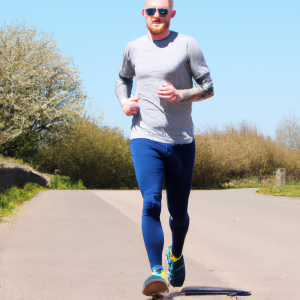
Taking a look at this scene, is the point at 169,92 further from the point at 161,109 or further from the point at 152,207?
the point at 152,207

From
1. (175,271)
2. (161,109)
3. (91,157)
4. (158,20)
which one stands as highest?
(158,20)

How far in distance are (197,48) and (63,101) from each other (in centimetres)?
1959

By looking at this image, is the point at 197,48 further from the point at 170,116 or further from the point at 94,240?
the point at 94,240

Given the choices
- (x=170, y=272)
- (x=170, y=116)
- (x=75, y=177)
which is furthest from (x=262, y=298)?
(x=75, y=177)

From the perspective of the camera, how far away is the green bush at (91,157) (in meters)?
24.4

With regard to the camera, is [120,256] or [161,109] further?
[120,256]

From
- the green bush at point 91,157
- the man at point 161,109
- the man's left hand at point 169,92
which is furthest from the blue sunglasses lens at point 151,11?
the green bush at point 91,157

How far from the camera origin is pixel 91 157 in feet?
81.0

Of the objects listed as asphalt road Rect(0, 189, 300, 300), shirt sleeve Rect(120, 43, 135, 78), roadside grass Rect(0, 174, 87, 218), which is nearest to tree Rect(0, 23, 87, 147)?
roadside grass Rect(0, 174, 87, 218)

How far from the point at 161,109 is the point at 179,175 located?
50cm

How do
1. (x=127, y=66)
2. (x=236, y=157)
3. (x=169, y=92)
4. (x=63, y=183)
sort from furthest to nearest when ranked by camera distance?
(x=236, y=157) < (x=63, y=183) < (x=127, y=66) < (x=169, y=92)

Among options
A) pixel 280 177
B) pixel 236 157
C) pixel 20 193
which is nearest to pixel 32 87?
pixel 20 193

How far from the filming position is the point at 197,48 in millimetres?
2930

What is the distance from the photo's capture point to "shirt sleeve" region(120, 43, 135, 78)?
3066 mm
